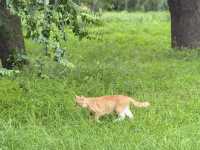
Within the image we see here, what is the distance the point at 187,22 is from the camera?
13.9 meters

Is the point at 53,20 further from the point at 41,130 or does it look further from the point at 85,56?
the point at 85,56

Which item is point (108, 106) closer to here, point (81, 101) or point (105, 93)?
point (81, 101)

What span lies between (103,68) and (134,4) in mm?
26452

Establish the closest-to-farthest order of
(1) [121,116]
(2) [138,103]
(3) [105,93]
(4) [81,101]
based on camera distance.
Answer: (1) [121,116]
(4) [81,101]
(2) [138,103]
(3) [105,93]

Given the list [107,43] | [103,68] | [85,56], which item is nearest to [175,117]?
[103,68]

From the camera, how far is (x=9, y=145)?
6.48 metres

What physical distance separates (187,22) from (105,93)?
17.4 ft

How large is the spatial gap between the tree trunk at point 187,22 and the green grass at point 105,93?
649 millimetres

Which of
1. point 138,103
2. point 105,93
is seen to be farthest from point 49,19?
point 105,93

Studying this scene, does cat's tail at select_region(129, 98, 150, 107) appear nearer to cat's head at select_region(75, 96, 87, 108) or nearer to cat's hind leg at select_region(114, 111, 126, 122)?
cat's hind leg at select_region(114, 111, 126, 122)

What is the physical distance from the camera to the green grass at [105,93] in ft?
21.9

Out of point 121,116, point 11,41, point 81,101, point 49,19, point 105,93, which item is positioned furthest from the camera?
point 11,41

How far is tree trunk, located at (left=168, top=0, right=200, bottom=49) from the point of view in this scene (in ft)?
45.4

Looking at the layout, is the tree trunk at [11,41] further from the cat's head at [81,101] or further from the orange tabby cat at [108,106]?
the orange tabby cat at [108,106]
